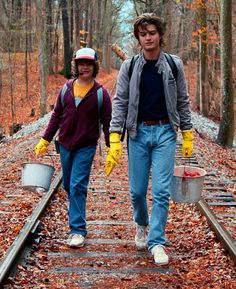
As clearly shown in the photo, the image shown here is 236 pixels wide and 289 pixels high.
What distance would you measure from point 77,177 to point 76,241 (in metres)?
0.72

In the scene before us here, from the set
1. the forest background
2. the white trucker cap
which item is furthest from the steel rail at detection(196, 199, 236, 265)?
the white trucker cap

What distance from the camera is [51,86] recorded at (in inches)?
1538

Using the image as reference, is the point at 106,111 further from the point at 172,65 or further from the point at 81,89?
the point at 172,65

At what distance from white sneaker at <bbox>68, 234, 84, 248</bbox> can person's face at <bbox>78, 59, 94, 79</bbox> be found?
1798mm

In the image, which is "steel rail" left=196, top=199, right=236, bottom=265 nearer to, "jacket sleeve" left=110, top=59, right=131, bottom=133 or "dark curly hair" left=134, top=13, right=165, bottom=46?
"jacket sleeve" left=110, top=59, right=131, bottom=133

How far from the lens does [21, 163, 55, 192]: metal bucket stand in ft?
20.5

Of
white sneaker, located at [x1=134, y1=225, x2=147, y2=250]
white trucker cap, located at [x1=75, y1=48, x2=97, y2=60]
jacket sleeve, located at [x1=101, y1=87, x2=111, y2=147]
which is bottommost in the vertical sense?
white sneaker, located at [x1=134, y1=225, x2=147, y2=250]

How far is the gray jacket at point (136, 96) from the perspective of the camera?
4863mm

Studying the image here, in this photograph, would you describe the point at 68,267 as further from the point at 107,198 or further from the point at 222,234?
the point at 107,198

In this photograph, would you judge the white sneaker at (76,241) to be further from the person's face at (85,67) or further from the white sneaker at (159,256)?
the person's face at (85,67)

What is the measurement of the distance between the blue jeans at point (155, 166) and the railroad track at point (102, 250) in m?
0.40

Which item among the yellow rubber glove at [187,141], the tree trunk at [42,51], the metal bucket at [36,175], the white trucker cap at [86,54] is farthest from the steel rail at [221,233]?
the tree trunk at [42,51]

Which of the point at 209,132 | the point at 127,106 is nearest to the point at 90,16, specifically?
the point at 209,132

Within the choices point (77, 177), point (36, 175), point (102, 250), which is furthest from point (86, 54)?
point (102, 250)
